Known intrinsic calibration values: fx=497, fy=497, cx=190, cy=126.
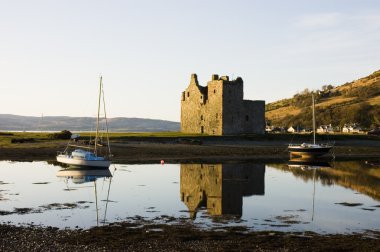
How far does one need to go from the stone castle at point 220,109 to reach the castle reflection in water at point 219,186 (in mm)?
34070

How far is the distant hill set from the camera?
Result: 120 m

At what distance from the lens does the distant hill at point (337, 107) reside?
393 feet

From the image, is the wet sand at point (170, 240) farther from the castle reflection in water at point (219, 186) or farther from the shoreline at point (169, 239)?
the castle reflection in water at point (219, 186)

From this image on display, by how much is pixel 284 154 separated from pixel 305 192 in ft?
97.1

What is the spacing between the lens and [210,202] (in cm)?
2317

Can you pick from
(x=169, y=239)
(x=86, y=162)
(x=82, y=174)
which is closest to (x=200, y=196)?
(x=169, y=239)

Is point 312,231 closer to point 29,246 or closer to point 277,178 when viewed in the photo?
point 29,246

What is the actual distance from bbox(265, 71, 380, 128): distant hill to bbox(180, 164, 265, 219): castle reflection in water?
81.7 metres

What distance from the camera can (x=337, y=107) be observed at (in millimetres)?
132375

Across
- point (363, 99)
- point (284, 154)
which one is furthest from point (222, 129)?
point (363, 99)

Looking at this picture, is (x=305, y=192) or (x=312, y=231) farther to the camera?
(x=305, y=192)

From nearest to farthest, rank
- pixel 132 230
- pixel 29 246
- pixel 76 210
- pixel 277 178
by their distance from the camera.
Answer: pixel 29 246 < pixel 132 230 < pixel 76 210 < pixel 277 178

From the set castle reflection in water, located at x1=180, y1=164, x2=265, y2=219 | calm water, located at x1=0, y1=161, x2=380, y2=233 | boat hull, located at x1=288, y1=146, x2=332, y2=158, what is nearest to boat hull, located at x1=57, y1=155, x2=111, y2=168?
calm water, located at x1=0, y1=161, x2=380, y2=233

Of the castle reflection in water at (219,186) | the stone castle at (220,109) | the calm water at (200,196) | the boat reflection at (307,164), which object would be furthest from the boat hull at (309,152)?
the stone castle at (220,109)
